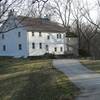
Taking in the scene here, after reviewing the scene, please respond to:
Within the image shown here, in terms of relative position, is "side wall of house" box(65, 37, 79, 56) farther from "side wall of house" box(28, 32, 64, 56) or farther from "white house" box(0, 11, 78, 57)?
"side wall of house" box(28, 32, 64, 56)

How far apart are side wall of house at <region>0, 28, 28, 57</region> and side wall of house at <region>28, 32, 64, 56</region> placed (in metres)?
1.19

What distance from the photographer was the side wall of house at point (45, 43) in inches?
2478

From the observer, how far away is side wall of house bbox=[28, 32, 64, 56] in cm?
6294

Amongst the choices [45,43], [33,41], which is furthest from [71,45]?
[33,41]

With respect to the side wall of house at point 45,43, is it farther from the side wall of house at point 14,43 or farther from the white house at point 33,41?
the side wall of house at point 14,43

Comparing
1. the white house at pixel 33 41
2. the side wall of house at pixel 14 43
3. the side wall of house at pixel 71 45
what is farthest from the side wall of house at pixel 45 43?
the side wall of house at pixel 71 45

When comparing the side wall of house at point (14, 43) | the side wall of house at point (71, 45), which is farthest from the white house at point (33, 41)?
the side wall of house at point (71, 45)

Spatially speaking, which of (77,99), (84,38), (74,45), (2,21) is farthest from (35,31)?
(77,99)

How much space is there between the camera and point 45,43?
65500mm

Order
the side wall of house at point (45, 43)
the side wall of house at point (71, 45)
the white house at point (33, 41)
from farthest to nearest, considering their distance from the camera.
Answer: the side wall of house at point (71, 45), the side wall of house at point (45, 43), the white house at point (33, 41)

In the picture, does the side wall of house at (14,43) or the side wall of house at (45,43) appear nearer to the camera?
the side wall of house at (14,43)

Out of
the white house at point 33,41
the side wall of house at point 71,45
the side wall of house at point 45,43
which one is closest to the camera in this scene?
the white house at point 33,41

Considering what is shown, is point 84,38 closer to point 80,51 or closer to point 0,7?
point 80,51

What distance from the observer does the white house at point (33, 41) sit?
6232cm
